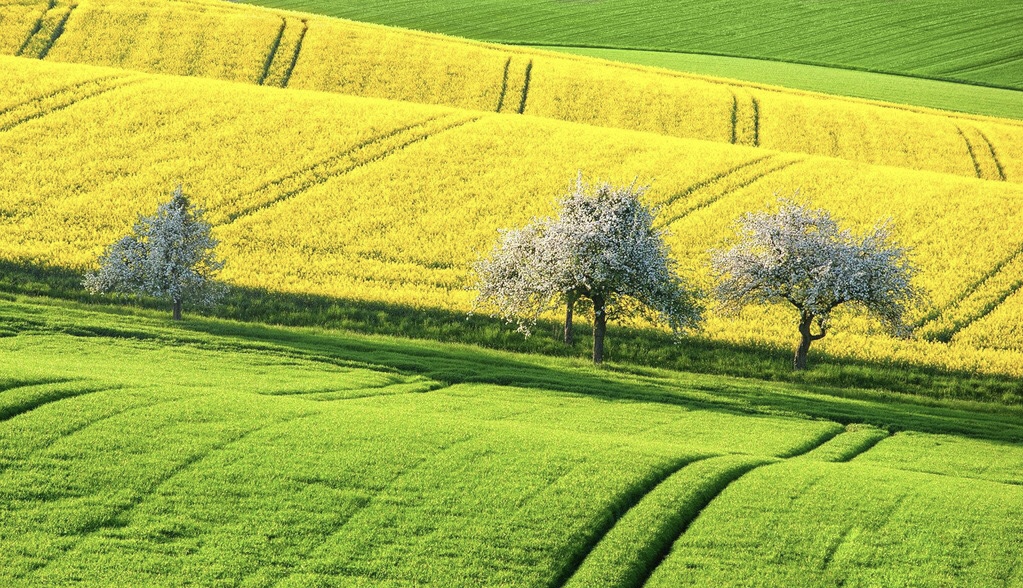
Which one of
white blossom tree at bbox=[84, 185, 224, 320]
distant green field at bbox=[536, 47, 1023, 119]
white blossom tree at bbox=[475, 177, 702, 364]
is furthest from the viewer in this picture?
distant green field at bbox=[536, 47, 1023, 119]

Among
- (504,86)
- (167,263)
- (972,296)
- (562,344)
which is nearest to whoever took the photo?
(167,263)

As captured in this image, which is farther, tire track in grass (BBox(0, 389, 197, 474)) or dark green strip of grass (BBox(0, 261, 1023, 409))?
dark green strip of grass (BBox(0, 261, 1023, 409))

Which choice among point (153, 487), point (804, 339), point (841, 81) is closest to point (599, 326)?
point (804, 339)

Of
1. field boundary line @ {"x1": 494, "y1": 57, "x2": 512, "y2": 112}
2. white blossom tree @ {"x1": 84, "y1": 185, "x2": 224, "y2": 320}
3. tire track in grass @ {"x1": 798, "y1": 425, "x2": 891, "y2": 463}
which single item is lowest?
tire track in grass @ {"x1": 798, "y1": 425, "x2": 891, "y2": 463}

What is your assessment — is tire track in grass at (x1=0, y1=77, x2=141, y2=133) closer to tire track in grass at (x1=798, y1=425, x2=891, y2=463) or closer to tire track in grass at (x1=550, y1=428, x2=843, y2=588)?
tire track in grass at (x1=798, y1=425, x2=891, y2=463)

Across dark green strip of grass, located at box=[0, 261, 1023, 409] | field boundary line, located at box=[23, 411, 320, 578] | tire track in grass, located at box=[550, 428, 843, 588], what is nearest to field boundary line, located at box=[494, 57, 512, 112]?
dark green strip of grass, located at box=[0, 261, 1023, 409]

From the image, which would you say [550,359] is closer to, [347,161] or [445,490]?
[445,490]

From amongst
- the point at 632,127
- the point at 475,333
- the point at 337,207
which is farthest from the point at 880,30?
the point at 475,333
